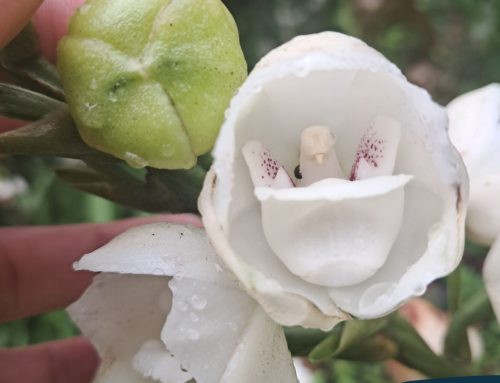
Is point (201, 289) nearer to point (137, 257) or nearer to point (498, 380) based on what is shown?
point (137, 257)

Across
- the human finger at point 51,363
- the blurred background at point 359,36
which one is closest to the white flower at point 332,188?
the human finger at point 51,363

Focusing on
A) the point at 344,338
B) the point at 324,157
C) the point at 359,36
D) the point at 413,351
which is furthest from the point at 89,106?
the point at 359,36

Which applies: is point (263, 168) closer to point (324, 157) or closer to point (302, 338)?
point (324, 157)

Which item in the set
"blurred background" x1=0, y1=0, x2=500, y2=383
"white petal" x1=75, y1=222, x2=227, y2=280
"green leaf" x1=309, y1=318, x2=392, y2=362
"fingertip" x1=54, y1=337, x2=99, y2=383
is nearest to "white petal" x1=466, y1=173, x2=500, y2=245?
"green leaf" x1=309, y1=318, x2=392, y2=362

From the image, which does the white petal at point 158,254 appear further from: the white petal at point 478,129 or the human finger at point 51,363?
the human finger at point 51,363

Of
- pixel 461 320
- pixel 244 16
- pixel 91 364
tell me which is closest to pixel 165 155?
pixel 461 320

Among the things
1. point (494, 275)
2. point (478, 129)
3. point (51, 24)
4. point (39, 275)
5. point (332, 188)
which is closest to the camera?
point (332, 188)

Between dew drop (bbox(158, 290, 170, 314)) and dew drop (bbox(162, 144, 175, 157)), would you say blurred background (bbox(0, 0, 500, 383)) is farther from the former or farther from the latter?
dew drop (bbox(162, 144, 175, 157))
